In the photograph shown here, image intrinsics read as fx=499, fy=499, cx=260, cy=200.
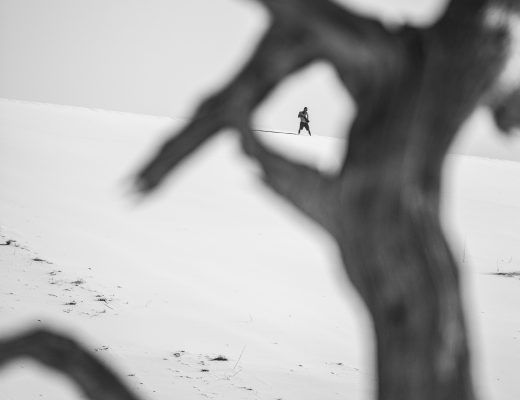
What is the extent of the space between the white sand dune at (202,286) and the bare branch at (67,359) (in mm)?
104

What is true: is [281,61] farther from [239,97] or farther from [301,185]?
[301,185]

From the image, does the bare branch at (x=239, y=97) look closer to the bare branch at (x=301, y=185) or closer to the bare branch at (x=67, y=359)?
the bare branch at (x=301, y=185)

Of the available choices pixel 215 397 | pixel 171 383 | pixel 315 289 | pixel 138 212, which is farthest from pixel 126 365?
pixel 138 212

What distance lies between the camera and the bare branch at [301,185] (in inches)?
53.2

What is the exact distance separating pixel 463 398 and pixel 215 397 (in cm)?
381

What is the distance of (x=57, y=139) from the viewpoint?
20844mm

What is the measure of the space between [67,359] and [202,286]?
22.4 ft

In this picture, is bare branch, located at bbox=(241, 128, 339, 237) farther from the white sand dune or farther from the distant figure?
the distant figure

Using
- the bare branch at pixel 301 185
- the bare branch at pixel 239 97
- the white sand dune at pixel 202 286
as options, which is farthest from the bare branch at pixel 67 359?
the bare branch at pixel 301 185

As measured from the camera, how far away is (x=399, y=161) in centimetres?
129

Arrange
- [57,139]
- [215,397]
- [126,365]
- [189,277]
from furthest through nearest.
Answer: [57,139]
[189,277]
[126,365]
[215,397]

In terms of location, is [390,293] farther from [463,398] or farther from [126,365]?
[126,365]

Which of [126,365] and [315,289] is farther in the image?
[315,289]

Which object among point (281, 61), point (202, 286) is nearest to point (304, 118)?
point (202, 286)
